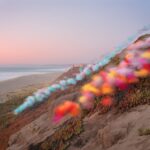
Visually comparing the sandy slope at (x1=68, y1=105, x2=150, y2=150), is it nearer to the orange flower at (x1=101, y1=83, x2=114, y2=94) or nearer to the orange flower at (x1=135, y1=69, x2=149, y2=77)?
the orange flower at (x1=101, y1=83, x2=114, y2=94)

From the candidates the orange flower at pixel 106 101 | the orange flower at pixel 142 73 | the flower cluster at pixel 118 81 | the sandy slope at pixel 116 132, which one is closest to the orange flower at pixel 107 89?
the flower cluster at pixel 118 81

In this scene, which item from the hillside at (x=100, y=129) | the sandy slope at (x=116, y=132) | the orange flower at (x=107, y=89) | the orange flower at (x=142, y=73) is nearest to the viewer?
the sandy slope at (x=116, y=132)

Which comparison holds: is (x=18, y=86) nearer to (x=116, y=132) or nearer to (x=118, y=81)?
(x=118, y=81)

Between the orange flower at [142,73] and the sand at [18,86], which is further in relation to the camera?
the sand at [18,86]

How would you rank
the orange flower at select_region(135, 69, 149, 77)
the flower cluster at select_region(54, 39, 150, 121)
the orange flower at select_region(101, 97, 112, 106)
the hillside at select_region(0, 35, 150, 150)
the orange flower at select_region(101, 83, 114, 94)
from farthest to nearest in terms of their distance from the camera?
the orange flower at select_region(101, 83, 114, 94)
the flower cluster at select_region(54, 39, 150, 121)
the orange flower at select_region(135, 69, 149, 77)
the orange flower at select_region(101, 97, 112, 106)
the hillside at select_region(0, 35, 150, 150)

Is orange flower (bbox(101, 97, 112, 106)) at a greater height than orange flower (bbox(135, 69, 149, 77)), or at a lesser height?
lesser

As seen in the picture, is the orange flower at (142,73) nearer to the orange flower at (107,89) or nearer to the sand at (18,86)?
the orange flower at (107,89)

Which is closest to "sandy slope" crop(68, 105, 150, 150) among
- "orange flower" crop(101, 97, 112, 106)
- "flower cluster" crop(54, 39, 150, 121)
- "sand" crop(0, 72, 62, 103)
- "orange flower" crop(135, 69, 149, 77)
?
"orange flower" crop(101, 97, 112, 106)

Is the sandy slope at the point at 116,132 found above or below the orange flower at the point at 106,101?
below
